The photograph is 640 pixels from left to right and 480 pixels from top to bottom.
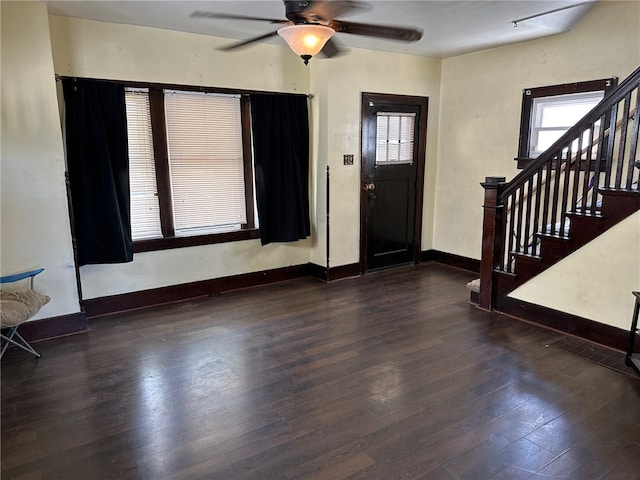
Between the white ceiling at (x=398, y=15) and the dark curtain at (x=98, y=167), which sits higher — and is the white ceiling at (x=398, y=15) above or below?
above

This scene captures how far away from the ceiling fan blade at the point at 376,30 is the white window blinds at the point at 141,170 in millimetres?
1962

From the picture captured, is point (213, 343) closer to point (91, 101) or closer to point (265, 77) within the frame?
point (91, 101)

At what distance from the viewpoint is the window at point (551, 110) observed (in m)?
4.10

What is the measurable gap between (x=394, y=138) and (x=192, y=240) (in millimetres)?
2644

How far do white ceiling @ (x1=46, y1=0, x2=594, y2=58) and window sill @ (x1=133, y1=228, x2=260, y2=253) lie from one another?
192cm

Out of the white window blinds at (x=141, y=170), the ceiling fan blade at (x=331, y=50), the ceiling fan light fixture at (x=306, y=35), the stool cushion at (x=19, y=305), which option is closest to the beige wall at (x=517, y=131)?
the ceiling fan blade at (x=331, y=50)

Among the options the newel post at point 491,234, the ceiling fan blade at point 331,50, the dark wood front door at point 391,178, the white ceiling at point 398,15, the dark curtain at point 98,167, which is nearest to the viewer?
the white ceiling at point 398,15

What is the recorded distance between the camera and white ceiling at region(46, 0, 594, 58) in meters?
3.26

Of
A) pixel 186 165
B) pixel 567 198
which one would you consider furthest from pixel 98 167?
pixel 567 198

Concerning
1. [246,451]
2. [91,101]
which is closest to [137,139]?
[91,101]

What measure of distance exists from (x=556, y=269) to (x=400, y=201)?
2.24m

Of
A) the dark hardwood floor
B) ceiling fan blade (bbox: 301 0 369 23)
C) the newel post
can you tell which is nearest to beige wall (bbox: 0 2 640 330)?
the dark hardwood floor

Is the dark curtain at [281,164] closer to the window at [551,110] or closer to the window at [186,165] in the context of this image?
the window at [186,165]

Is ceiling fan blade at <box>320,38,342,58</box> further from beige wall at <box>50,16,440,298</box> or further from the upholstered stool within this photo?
the upholstered stool
